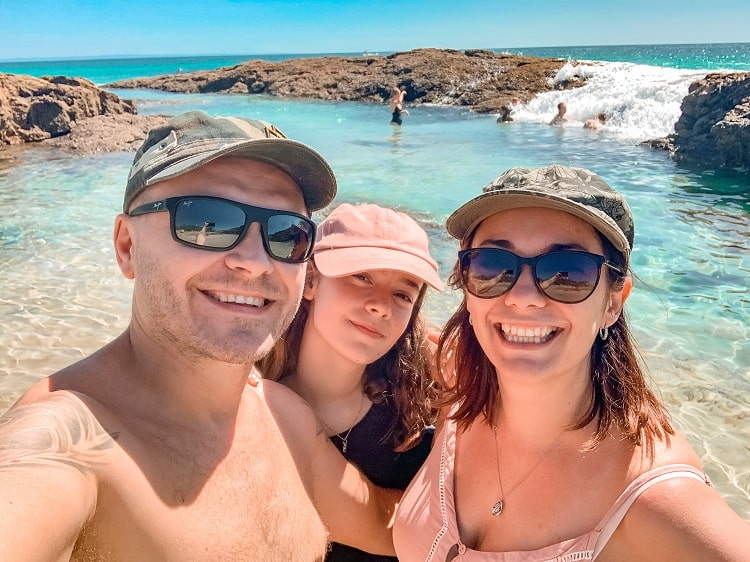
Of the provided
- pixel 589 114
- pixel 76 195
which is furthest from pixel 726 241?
pixel 589 114

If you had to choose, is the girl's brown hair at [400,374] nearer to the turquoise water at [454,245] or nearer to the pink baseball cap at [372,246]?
the pink baseball cap at [372,246]

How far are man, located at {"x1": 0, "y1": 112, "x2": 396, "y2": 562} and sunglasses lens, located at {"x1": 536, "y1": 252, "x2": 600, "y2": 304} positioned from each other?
857 millimetres

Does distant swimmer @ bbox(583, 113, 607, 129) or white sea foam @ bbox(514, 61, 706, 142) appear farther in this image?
distant swimmer @ bbox(583, 113, 607, 129)

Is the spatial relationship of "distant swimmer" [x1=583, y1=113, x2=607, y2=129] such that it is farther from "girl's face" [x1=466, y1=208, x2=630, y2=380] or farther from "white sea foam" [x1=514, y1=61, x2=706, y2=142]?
"girl's face" [x1=466, y1=208, x2=630, y2=380]

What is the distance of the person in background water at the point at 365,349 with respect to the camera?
2762 mm

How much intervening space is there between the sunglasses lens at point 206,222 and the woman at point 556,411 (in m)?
0.82

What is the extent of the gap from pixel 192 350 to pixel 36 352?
4.97 meters

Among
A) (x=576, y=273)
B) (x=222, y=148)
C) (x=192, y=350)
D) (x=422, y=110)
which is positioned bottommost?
(x=422, y=110)

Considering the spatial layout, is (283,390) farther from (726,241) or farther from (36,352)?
(726,241)

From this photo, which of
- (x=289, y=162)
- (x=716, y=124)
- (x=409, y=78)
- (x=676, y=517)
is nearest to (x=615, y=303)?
(x=676, y=517)

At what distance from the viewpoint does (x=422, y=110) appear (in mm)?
32719

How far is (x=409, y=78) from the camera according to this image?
39531mm

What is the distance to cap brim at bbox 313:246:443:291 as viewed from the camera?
8.85 ft

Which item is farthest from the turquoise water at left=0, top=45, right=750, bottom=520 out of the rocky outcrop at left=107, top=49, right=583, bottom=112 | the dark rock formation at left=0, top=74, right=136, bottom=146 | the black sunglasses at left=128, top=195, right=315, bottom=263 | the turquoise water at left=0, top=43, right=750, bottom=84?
the turquoise water at left=0, top=43, right=750, bottom=84
